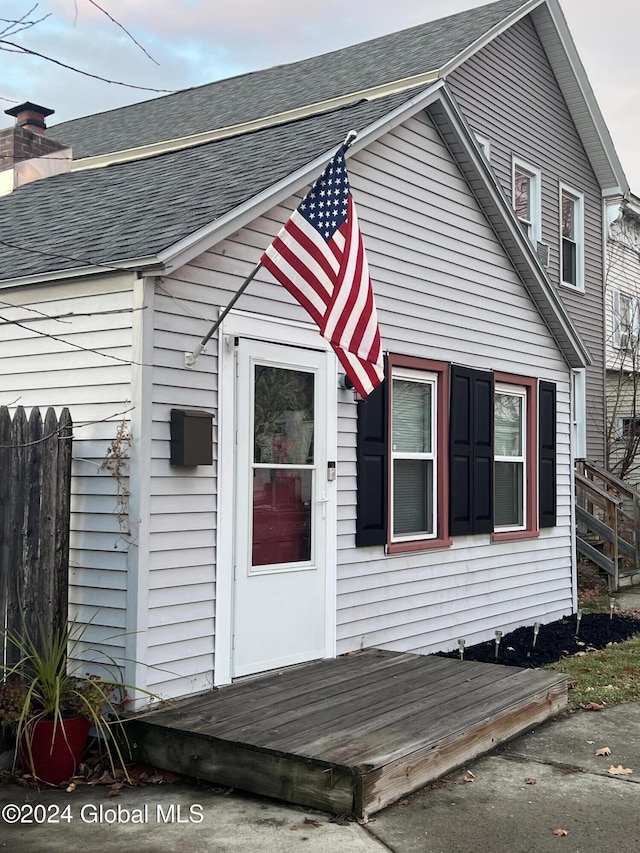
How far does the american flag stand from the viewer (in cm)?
529

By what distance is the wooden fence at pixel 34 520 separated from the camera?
5.17m

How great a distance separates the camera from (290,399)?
6352mm

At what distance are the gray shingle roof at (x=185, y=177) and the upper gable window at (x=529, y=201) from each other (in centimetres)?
245

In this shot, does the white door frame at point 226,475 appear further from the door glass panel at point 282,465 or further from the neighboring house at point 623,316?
the neighboring house at point 623,316

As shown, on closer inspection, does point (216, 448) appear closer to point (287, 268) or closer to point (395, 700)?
point (287, 268)

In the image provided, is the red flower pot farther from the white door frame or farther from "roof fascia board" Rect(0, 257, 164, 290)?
"roof fascia board" Rect(0, 257, 164, 290)

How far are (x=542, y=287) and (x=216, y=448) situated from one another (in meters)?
4.81

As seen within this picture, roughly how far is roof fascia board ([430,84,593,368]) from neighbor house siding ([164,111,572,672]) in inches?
3.8

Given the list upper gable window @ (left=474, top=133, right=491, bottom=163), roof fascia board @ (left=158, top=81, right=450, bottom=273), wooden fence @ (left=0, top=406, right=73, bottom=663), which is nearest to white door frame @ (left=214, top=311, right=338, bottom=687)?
roof fascia board @ (left=158, top=81, right=450, bottom=273)

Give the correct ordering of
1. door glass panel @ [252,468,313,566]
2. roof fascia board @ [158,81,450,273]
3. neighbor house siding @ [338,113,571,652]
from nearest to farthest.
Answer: roof fascia board @ [158,81,450,273]
door glass panel @ [252,468,313,566]
neighbor house siding @ [338,113,571,652]

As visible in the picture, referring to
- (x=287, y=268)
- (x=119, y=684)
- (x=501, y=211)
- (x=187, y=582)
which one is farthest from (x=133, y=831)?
(x=501, y=211)

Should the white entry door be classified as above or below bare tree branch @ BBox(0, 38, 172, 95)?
below

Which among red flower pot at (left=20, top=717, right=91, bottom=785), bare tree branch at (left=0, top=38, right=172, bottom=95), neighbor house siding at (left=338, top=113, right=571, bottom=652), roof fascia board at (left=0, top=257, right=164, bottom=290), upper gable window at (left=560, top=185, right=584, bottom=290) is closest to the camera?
bare tree branch at (left=0, top=38, right=172, bottom=95)

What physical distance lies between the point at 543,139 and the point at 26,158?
8.56 metres
